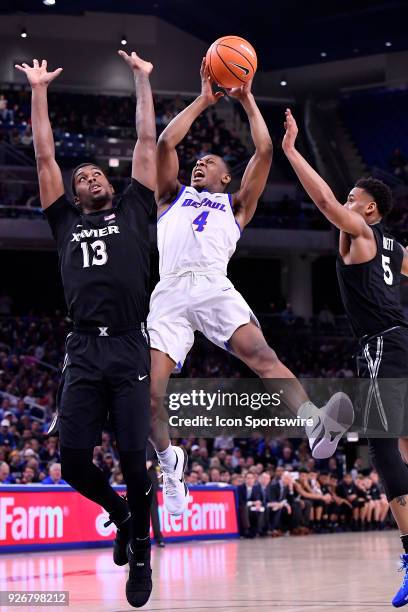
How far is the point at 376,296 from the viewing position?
7.88 m

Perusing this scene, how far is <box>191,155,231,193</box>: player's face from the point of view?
8.45 metres

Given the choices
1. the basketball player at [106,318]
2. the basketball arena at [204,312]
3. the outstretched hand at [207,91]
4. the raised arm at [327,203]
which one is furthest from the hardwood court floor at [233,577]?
the outstretched hand at [207,91]

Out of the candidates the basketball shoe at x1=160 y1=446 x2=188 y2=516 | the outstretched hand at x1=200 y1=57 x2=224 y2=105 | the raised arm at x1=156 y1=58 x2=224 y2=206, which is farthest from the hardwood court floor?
the outstretched hand at x1=200 y1=57 x2=224 y2=105

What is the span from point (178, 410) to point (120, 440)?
1706cm

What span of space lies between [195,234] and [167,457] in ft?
6.19

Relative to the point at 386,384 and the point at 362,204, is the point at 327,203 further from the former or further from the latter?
the point at 386,384

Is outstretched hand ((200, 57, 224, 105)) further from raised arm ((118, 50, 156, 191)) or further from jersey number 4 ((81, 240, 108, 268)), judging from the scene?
jersey number 4 ((81, 240, 108, 268))

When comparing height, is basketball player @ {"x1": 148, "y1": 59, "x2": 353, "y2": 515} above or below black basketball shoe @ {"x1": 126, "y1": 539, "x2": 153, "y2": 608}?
above

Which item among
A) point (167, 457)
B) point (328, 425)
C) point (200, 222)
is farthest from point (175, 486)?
point (200, 222)

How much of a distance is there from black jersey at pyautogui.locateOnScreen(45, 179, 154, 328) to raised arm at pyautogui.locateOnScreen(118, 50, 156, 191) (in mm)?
83

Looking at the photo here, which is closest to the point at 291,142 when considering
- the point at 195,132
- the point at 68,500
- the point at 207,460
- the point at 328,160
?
the point at 68,500

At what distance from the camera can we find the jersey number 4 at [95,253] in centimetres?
Answer: 688

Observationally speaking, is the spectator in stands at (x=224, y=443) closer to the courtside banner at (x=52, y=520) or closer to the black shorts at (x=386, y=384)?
the courtside banner at (x=52, y=520)

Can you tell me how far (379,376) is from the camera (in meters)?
7.73
